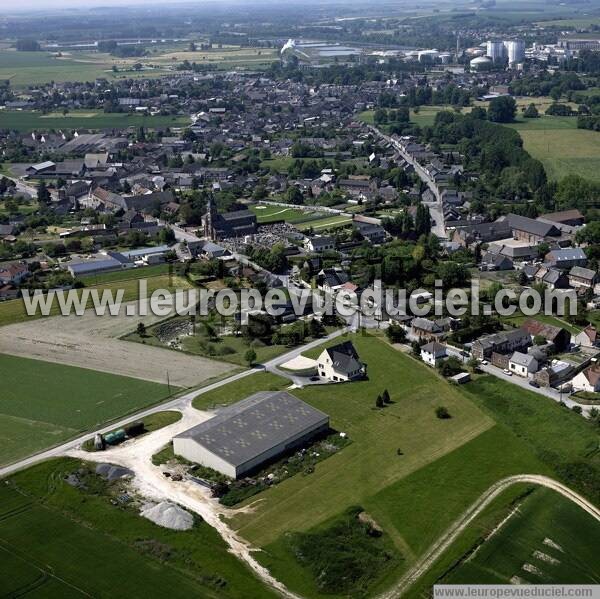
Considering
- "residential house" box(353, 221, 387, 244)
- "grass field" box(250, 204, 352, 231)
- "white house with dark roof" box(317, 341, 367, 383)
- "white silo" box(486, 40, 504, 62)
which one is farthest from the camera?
"white silo" box(486, 40, 504, 62)

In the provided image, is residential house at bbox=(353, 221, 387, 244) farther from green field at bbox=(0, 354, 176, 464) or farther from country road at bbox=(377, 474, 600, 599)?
country road at bbox=(377, 474, 600, 599)

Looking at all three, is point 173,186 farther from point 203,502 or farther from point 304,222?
point 203,502

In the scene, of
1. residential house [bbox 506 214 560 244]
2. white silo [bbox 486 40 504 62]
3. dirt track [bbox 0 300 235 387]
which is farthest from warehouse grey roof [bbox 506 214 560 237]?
white silo [bbox 486 40 504 62]

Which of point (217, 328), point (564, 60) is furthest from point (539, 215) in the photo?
point (564, 60)

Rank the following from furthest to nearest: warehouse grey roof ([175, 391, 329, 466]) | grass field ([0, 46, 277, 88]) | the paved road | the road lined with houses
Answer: grass field ([0, 46, 277, 88]) → the road lined with houses → the paved road → warehouse grey roof ([175, 391, 329, 466])

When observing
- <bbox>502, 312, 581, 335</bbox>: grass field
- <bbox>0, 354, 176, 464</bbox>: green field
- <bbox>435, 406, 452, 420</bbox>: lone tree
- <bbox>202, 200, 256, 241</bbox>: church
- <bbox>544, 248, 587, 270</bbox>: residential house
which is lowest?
<bbox>502, 312, 581, 335</bbox>: grass field

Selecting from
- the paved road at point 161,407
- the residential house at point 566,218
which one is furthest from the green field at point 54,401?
the residential house at point 566,218

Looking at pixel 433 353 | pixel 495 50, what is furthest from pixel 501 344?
pixel 495 50

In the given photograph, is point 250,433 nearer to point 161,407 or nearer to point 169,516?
point 169,516
